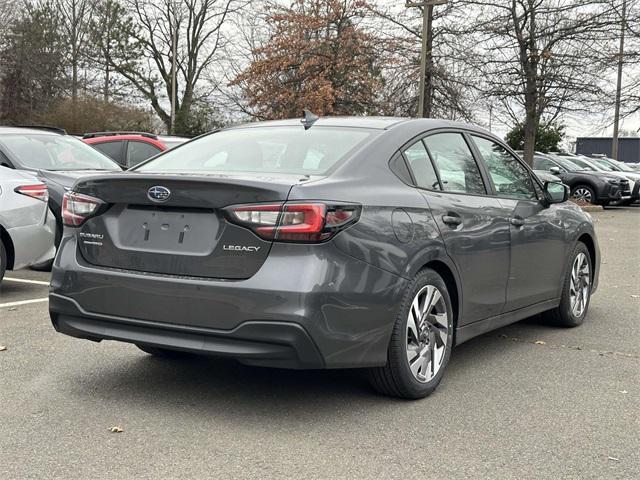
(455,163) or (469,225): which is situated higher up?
(455,163)

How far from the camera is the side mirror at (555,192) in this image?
601 cm

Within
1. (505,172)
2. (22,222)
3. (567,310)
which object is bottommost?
(567,310)

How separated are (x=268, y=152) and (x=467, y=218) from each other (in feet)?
4.06

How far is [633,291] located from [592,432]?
498 cm

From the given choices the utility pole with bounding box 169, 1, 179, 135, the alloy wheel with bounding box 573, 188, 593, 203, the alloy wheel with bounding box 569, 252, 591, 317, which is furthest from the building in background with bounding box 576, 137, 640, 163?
the alloy wheel with bounding box 569, 252, 591, 317

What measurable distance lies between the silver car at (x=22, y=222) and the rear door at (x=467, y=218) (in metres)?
4.29

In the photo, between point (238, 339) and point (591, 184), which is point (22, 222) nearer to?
point (238, 339)

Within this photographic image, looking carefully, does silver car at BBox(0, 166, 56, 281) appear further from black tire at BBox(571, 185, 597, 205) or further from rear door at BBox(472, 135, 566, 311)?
black tire at BBox(571, 185, 597, 205)

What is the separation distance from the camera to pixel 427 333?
14.8ft

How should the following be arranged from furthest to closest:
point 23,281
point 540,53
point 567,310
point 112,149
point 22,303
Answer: point 540,53 → point 112,149 → point 23,281 → point 22,303 → point 567,310

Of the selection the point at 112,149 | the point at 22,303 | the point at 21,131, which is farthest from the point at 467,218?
the point at 112,149

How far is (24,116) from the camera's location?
45.2 meters

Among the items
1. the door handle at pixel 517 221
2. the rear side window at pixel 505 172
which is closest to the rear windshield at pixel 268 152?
the rear side window at pixel 505 172

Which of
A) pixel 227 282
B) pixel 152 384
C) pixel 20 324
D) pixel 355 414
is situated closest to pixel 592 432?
pixel 355 414
